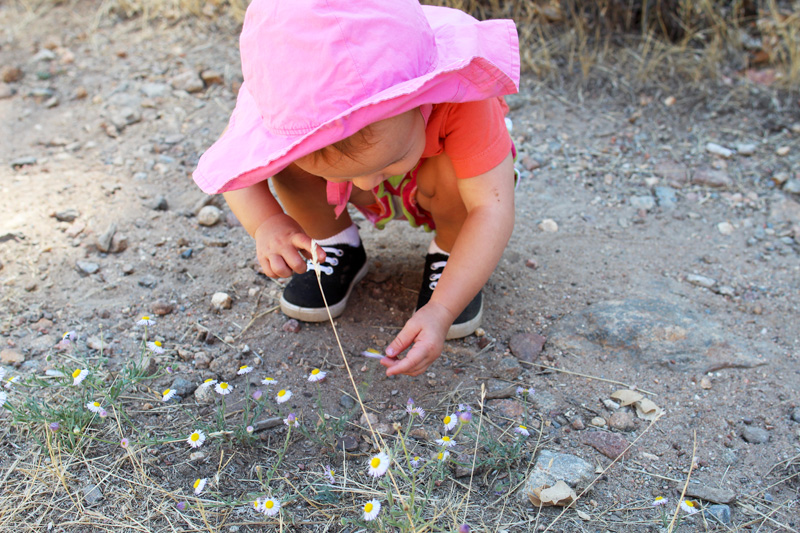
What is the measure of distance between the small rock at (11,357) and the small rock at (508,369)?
1.33 m

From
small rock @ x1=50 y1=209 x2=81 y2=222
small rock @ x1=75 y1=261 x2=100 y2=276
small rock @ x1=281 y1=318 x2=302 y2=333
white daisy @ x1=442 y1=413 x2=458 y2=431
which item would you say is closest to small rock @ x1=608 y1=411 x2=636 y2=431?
white daisy @ x1=442 y1=413 x2=458 y2=431

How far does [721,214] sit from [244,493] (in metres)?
2.13

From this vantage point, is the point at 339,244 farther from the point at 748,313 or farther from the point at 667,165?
the point at 667,165

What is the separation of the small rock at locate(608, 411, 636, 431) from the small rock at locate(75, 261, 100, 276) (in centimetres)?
173

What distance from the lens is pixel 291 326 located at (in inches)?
81.0

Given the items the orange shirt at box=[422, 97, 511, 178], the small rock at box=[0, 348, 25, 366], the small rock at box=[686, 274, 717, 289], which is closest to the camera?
the orange shirt at box=[422, 97, 511, 178]

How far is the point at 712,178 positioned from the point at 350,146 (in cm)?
203

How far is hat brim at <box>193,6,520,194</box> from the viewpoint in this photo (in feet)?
4.09

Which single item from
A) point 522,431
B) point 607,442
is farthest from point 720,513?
point 522,431

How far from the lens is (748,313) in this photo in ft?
7.00

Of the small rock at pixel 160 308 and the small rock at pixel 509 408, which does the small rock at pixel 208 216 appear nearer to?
the small rock at pixel 160 308

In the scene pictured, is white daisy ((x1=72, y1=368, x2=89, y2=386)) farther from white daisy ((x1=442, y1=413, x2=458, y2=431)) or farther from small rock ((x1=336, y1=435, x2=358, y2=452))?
white daisy ((x1=442, y1=413, x2=458, y2=431))

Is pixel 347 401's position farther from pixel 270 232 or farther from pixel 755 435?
pixel 755 435

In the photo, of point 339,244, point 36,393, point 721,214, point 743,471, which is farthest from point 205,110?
point 743,471
